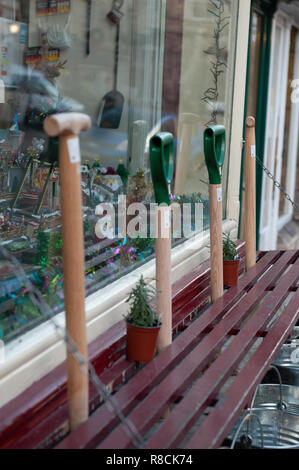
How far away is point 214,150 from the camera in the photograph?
2678 mm

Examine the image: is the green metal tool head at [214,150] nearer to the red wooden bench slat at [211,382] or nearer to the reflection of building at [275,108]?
the red wooden bench slat at [211,382]

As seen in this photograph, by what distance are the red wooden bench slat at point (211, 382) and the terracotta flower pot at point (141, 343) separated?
0.64 feet

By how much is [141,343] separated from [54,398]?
1.25 ft

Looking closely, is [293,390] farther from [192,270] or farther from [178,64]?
[178,64]

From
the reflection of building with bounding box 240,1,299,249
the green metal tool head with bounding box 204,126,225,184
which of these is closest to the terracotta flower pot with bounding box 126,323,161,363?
the green metal tool head with bounding box 204,126,225,184

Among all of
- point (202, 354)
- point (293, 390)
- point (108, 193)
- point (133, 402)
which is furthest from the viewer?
point (108, 193)

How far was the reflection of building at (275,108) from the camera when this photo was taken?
5.79m

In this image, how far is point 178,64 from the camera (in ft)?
12.1

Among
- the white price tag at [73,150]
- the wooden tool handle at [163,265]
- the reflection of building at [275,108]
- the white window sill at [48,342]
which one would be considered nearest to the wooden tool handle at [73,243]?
the white price tag at [73,150]

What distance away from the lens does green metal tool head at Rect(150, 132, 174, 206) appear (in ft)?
6.81

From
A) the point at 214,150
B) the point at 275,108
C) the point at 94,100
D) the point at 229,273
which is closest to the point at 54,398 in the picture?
the point at 214,150

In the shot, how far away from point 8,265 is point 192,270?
1.42 metres

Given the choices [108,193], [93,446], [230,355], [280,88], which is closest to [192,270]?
[108,193]

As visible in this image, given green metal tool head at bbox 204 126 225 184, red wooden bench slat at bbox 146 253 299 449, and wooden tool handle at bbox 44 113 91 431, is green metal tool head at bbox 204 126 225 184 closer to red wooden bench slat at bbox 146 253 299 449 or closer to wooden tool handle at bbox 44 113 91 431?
red wooden bench slat at bbox 146 253 299 449
